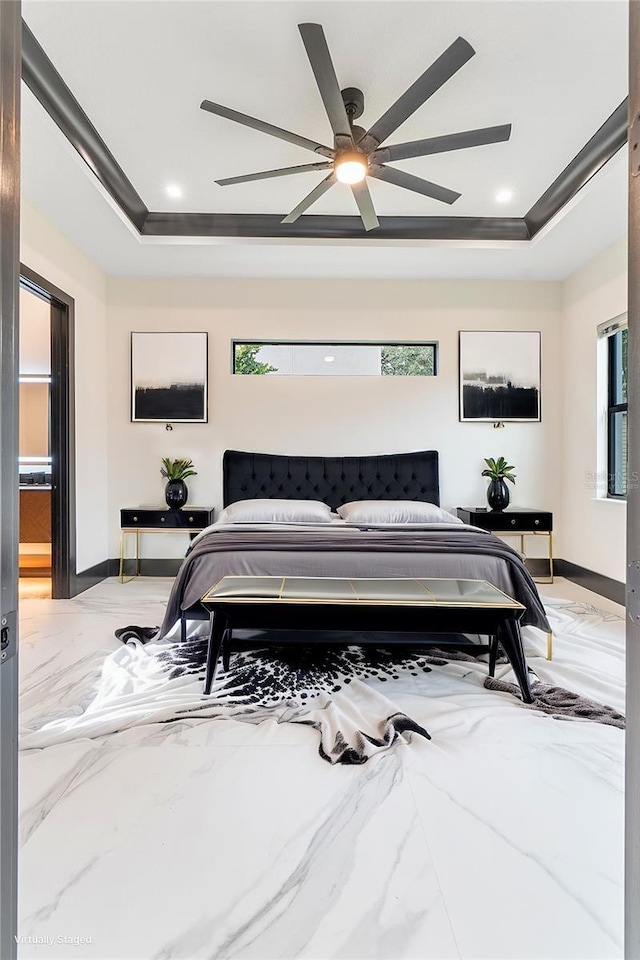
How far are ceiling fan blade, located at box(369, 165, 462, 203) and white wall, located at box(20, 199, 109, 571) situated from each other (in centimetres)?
240

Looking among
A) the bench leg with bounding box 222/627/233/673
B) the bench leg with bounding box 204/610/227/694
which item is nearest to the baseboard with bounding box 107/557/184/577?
the bench leg with bounding box 222/627/233/673

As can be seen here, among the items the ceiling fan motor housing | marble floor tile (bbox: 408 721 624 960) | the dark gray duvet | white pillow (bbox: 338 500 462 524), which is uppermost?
the ceiling fan motor housing

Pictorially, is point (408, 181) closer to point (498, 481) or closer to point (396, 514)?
point (396, 514)

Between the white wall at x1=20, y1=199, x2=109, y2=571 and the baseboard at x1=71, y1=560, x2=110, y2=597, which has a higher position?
the white wall at x1=20, y1=199, x2=109, y2=571

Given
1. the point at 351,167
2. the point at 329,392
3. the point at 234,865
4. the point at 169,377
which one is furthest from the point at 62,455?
the point at 234,865

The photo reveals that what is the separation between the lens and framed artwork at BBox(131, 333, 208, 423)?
13.9 ft

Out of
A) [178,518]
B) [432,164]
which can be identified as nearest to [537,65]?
[432,164]

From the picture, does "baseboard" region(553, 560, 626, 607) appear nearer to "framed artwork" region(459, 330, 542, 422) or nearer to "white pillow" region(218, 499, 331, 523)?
"framed artwork" region(459, 330, 542, 422)

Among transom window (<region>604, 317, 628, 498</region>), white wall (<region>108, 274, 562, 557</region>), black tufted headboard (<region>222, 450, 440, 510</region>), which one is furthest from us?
white wall (<region>108, 274, 562, 557</region>)

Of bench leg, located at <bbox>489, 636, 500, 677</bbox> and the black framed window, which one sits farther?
the black framed window

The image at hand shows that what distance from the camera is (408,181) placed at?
7.85 feet

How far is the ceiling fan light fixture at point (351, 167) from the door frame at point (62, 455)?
8.00 feet

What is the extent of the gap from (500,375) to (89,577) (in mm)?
4069

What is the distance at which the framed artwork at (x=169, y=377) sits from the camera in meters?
4.25
